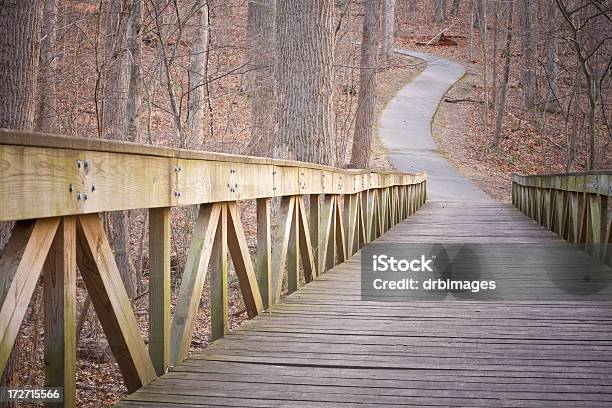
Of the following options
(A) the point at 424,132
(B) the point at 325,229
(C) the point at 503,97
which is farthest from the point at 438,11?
(B) the point at 325,229

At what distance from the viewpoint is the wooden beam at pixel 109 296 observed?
3.25 m

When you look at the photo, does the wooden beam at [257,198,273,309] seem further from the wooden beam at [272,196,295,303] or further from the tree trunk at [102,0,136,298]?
the tree trunk at [102,0,136,298]

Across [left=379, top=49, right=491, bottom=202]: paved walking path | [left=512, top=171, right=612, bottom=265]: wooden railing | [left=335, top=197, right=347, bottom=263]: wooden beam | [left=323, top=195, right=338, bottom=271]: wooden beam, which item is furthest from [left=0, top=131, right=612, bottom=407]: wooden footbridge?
[left=379, top=49, right=491, bottom=202]: paved walking path

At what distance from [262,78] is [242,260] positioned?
1718 centimetres

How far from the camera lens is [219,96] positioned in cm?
1477

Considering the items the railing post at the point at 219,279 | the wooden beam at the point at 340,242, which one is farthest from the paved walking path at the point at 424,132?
the railing post at the point at 219,279

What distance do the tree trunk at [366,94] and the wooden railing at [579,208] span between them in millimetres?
8700

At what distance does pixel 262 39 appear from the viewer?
2241 cm

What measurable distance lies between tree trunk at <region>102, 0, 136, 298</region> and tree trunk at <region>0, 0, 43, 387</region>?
2.43 m

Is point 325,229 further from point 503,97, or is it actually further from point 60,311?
point 503,97

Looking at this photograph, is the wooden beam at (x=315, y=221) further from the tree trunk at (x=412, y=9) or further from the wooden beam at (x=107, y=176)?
the tree trunk at (x=412, y=9)

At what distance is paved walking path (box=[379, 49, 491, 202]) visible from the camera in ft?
93.6

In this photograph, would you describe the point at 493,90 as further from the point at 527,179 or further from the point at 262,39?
the point at 527,179

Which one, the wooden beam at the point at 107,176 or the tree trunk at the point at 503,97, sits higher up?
the tree trunk at the point at 503,97
